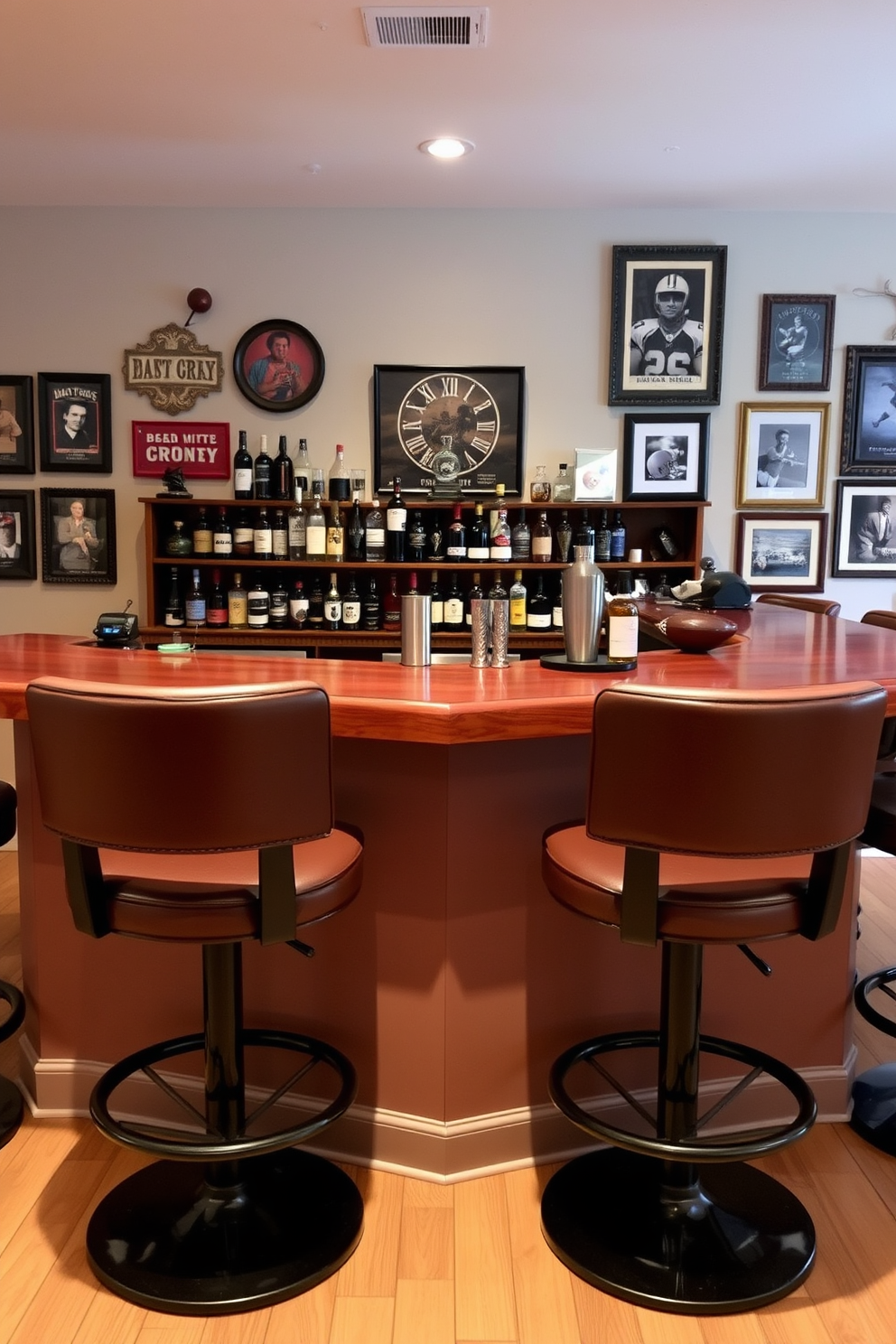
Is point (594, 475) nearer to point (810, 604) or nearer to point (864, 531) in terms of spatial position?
point (810, 604)

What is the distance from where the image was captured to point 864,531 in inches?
179

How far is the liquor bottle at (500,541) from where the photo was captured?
4.21 m

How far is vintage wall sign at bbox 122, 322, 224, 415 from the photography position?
442 centimetres

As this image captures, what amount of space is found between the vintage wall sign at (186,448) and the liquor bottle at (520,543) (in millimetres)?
1330

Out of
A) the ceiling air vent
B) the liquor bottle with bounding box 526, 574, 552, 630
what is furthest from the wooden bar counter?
the liquor bottle with bounding box 526, 574, 552, 630

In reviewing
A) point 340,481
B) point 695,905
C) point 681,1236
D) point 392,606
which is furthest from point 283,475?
point 681,1236

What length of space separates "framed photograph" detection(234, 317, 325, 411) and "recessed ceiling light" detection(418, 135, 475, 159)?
1.03 meters

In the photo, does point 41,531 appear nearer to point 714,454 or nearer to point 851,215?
point 714,454

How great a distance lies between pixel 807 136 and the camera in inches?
137

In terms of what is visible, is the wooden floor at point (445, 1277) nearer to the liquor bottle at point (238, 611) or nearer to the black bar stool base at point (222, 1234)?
the black bar stool base at point (222, 1234)

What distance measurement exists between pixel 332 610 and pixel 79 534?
1259 millimetres

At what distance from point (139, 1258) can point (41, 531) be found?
3.51 m

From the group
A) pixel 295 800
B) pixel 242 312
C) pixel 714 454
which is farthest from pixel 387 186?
pixel 295 800

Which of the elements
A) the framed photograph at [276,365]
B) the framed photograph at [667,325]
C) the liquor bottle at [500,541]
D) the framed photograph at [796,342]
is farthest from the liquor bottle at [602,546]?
the framed photograph at [276,365]
